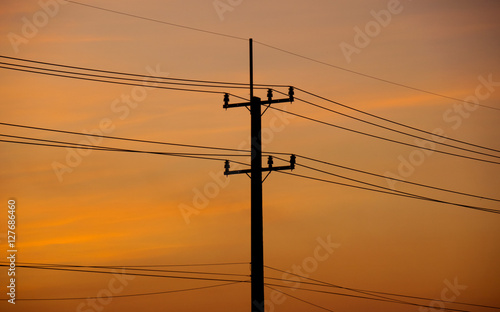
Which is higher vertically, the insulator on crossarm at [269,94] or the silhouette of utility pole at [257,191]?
the insulator on crossarm at [269,94]

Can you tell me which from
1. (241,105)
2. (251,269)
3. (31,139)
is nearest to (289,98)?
(241,105)

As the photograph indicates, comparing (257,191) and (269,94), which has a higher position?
(269,94)

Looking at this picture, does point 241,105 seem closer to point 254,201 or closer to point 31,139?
point 254,201

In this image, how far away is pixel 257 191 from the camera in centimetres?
3775

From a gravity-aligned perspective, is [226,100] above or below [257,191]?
above

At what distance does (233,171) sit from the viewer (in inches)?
1550

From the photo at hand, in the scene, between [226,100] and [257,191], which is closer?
[257,191]

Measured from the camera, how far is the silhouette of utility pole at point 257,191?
3703 centimetres

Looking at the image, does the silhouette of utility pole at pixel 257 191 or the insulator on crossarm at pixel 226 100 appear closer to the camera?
the silhouette of utility pole at pixel 257 191

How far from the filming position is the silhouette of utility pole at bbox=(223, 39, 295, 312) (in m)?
37.0

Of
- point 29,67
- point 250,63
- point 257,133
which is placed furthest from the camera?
point 250,63

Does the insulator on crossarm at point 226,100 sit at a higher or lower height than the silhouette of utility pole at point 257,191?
higher

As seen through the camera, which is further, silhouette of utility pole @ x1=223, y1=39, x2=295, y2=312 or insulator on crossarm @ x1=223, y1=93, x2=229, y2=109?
insulator on crossarm @ x1=223, y1=93, x2=229, y2=109

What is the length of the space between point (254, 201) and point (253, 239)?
1467 millimetres
